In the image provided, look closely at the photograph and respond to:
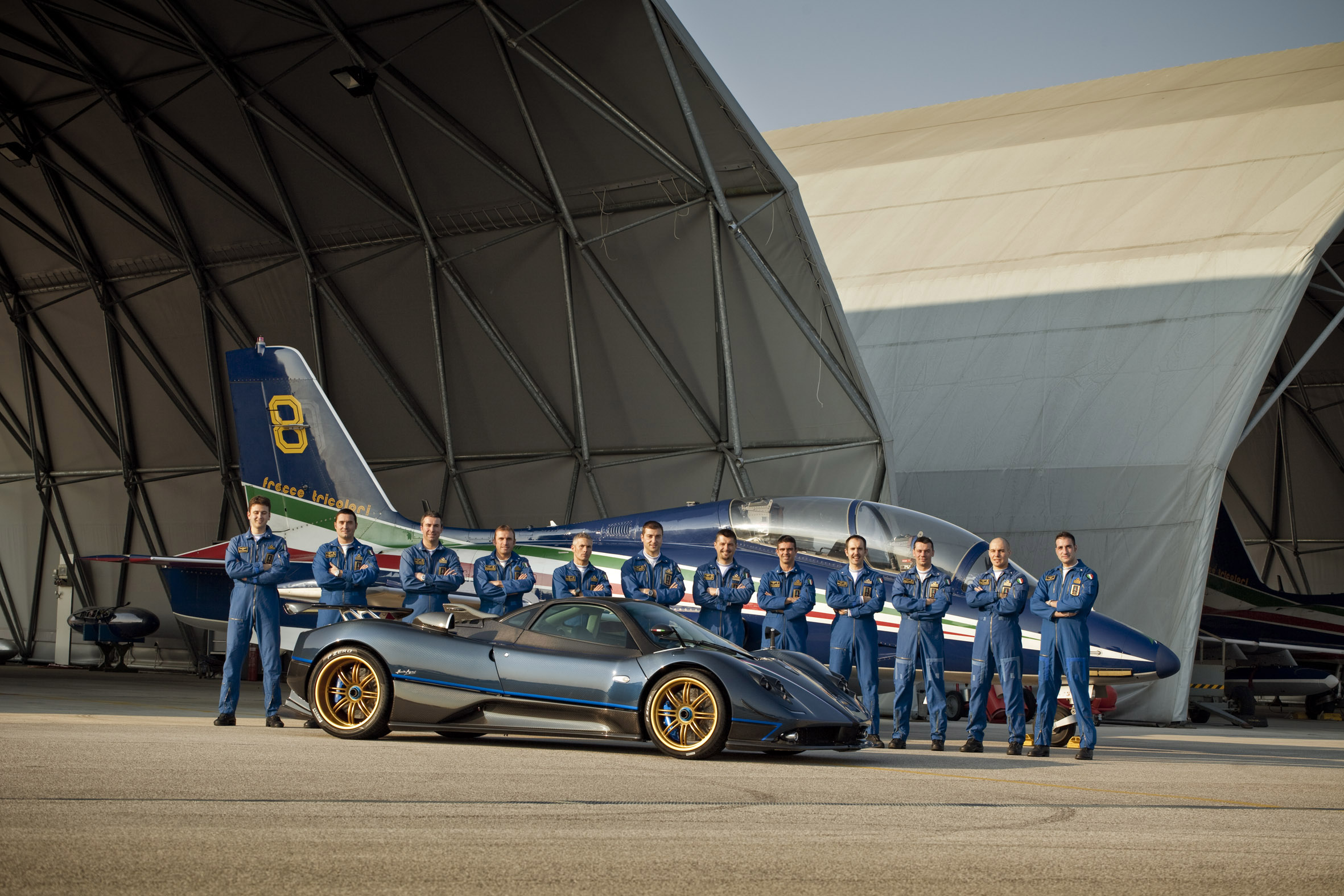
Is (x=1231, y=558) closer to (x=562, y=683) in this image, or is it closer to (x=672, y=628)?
(x=672, y=628)

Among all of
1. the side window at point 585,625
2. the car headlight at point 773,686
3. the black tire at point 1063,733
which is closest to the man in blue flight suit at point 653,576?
the side window at point 585,625

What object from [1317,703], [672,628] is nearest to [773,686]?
[672,628]

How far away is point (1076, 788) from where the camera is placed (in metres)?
7.32

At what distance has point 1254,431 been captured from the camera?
32.7m

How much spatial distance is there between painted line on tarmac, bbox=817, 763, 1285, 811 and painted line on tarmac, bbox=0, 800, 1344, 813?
3 centimetres

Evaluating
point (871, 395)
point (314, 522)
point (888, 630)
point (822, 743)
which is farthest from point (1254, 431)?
point (822, 743)

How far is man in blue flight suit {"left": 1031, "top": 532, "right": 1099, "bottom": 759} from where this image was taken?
10.4m

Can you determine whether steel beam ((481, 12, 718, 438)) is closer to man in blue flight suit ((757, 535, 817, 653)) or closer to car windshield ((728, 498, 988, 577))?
car windshield ((728, 498, 988, 577))

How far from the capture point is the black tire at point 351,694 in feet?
29.9

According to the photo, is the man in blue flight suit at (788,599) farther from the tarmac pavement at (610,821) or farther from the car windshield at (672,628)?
the tarmac pavement at (610,821)

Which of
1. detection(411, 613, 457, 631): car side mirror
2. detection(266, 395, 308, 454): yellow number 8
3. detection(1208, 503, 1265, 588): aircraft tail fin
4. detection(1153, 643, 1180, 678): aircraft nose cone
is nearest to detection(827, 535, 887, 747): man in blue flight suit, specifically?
detection(1153, 643, 1180, 678): aircraft nose cone

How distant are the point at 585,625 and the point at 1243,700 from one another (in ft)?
58.1

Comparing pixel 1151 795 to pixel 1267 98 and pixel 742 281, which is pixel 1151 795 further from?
pixel 1267 98

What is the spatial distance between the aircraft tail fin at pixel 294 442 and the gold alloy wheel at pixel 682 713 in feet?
31.0
